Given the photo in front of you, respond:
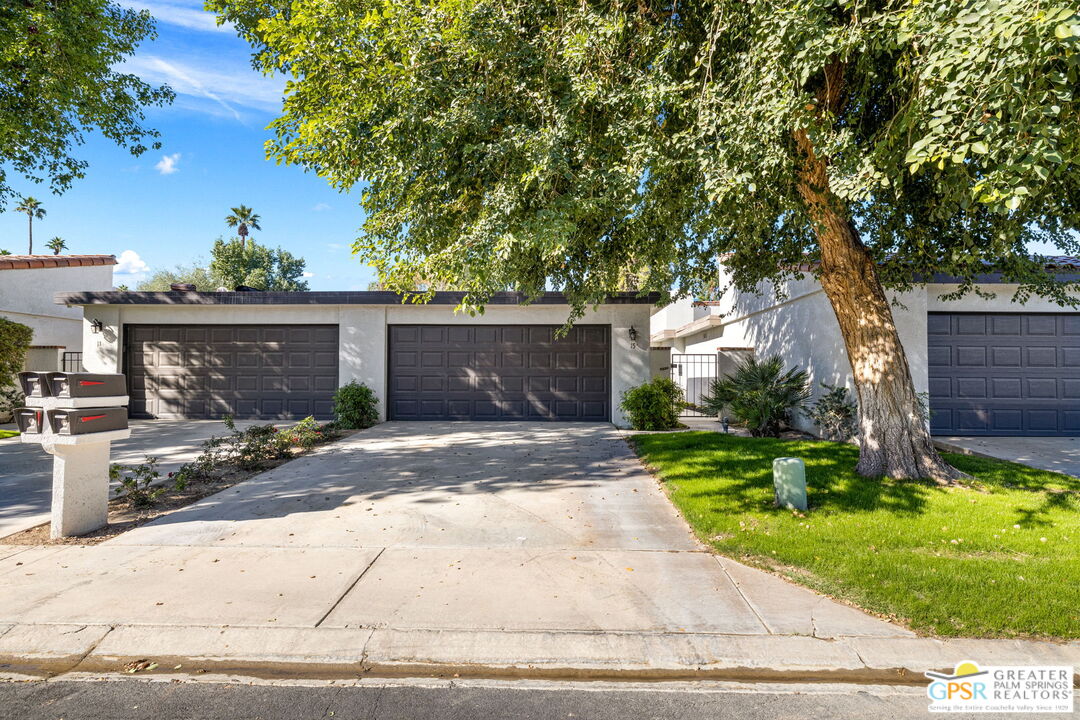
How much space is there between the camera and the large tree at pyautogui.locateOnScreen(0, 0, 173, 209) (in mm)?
10359

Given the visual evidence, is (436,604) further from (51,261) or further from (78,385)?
(51,261)

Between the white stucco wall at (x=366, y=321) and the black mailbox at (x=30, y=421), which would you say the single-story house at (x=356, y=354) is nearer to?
the white stucco wall at (x=366, y=321)

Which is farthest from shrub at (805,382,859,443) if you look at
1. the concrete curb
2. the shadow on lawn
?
the concrete curb

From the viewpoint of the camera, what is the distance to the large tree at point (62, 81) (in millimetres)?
10359

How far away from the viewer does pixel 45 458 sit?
8.49 metres

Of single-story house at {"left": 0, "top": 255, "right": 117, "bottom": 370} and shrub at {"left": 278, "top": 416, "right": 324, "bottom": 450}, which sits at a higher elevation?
single-story house at {"left": 0, "top": 255, "right": 117, "bottom": 370}

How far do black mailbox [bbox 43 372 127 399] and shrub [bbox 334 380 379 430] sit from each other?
272 inches

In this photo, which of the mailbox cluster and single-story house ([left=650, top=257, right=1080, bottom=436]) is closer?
the mailbox cluster

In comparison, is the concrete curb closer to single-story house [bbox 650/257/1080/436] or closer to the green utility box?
the green utility box

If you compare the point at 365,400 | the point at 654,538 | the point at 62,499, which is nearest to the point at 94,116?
the point at 365,400

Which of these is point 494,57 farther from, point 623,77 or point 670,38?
point 670,38

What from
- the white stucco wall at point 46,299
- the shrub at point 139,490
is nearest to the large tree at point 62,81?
the white stucco wall at point 46,299

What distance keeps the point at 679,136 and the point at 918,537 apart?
14.3 feet

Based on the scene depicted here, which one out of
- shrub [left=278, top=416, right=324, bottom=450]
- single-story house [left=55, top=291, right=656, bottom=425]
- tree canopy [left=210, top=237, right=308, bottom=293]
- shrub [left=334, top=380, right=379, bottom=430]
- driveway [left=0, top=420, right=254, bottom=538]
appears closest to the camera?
driveway [left=0, top=420, right=254, bottom=538]
